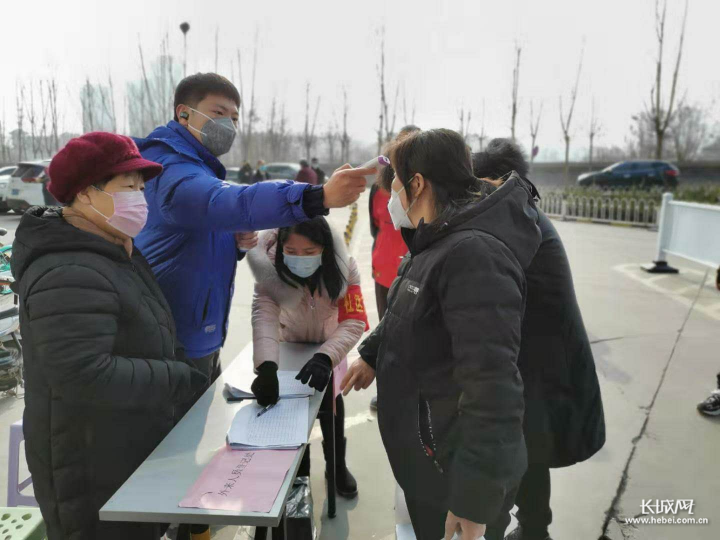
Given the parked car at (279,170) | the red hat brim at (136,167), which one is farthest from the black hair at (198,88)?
the parked car at (279,170)

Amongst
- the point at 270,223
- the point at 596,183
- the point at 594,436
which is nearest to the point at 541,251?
the point at 594,436

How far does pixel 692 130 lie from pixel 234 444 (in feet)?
186

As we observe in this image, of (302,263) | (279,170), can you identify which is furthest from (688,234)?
(279,170)

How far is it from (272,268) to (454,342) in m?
1.26

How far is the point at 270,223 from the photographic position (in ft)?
5.36

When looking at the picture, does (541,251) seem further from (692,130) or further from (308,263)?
(692,130)

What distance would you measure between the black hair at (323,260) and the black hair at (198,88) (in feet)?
2.03

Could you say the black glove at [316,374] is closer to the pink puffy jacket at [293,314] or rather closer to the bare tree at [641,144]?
the pink puffy jacket at [293,314]

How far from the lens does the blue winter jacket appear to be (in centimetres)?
163

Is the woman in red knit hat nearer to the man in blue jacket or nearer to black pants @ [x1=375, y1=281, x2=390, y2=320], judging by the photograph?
the man in blue jacket

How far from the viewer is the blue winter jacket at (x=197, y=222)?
1628 mm

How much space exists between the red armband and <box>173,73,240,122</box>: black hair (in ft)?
3.33

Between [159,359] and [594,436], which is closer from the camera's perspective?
[159,359]

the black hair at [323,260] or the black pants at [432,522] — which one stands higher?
the black hair at [323,260]
